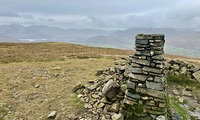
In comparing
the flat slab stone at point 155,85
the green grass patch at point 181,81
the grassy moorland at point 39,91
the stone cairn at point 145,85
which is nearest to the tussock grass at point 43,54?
the grassy moorland at point 39,91

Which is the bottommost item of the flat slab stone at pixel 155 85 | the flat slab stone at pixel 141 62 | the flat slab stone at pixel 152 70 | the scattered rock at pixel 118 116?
the scattered rock at pixel 118 116

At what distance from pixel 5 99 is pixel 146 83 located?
9291 mm

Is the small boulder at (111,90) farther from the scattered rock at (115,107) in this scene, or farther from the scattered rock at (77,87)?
the scattered rock at (77,87)

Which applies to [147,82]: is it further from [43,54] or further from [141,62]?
[43,54]

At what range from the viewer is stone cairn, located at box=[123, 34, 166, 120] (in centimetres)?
953

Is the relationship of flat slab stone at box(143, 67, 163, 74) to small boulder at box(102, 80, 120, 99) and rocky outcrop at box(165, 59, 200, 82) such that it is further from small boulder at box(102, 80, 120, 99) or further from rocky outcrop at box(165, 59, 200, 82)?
rocky outcrop at box(165, 59, 200, 82)

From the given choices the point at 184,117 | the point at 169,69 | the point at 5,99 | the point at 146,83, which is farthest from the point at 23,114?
the point at 169,69

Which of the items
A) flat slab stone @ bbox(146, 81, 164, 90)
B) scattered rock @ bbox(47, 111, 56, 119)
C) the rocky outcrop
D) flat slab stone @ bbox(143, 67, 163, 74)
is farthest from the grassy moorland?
the rocky outcrop

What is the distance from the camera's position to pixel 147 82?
9.70 m

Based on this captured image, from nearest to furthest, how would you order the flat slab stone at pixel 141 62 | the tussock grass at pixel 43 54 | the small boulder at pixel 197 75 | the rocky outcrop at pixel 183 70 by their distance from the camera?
the flat slab stone at pixel 141 62 → the small boulder at pixel 197 75 → the rocky outcrop at pixel 183 70 → the tussock grass at pixel 43 54

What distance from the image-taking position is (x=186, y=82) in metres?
16.6

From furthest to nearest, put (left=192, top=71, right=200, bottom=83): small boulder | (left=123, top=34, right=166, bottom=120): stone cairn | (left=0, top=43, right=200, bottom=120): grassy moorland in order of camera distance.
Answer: (left=192, top=71, right=200, bottom=83): small boulder → (left=0, top=43, right=200, bottom=120): grassy moorland → (left=123, top=34, right=166, bottom=120): stone cairn

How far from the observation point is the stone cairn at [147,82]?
9531mm

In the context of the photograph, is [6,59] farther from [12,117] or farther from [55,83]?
[12,117]
